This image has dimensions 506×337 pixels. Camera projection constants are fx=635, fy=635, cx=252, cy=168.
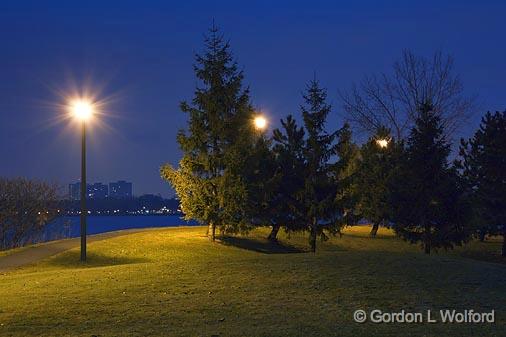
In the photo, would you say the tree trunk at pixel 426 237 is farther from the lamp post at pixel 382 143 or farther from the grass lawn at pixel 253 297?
the grass lawn at pixel 253 297

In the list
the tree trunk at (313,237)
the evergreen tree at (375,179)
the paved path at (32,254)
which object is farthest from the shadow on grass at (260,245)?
the evergreen tree at (375,179)

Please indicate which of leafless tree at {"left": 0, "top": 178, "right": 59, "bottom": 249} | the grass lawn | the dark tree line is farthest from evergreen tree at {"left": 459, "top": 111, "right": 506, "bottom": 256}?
leafless tree at {"left": 0, "top": 178, "right": 59, "bottom": 249}

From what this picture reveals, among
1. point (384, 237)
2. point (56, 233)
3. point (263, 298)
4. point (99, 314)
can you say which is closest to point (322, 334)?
point (263, 298)

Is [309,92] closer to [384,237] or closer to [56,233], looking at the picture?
[384,237]

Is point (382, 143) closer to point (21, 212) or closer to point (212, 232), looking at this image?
point (212, 232)

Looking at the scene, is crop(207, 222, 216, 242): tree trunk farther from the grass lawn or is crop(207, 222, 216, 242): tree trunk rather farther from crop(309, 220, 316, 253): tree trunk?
the grass lawn

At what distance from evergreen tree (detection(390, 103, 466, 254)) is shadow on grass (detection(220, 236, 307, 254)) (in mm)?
5566

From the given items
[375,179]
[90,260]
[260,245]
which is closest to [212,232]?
[260,245]

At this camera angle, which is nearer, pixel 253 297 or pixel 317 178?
pixel 253 297

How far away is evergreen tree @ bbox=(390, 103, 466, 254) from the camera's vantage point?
97.5 ft

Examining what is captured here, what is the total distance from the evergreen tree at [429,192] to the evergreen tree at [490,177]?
3.25 meters

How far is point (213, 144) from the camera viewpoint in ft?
99.5

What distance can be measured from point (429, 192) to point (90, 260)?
52.1ft

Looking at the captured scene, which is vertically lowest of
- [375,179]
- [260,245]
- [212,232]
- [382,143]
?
[260,245]
